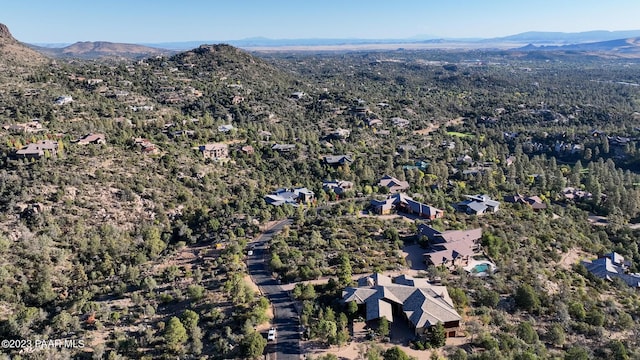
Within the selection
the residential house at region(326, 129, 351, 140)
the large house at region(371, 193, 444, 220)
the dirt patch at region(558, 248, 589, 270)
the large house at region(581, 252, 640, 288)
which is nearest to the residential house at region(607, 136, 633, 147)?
the residential house at region(326, 129, 351, 140)

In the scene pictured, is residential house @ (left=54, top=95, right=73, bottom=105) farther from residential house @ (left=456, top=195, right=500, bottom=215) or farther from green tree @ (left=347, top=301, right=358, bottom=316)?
residential house @ (left=456, top=195, right=500, bottom=215)

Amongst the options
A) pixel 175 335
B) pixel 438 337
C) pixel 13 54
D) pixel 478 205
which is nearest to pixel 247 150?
pixel 478 205

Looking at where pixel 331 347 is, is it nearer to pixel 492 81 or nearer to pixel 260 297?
pixel 260 297

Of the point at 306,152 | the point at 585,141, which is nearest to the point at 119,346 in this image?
the point at 306,152

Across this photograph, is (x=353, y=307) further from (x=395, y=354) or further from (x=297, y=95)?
(x=297, y=95)

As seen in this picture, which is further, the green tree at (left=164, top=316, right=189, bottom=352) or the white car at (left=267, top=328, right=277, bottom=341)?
the white car at (left=267, top=328, right=277, bottom=341)
